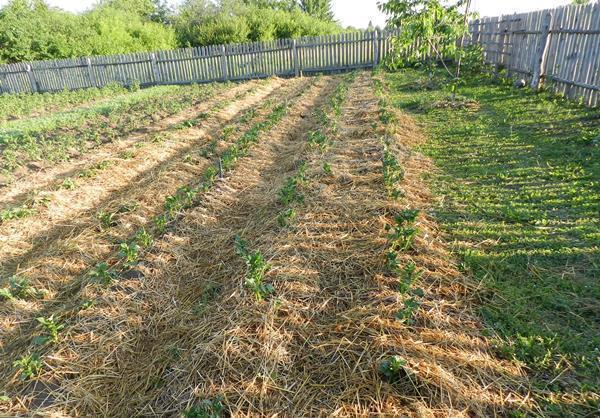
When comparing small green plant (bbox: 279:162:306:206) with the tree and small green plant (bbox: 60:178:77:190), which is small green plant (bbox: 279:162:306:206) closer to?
small green plant (bbox: 60:178:77:190)

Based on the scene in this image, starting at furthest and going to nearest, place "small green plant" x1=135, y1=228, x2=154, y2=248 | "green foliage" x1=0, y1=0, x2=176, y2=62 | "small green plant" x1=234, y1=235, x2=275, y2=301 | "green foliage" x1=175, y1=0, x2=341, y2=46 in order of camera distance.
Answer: "green foliage" x1=175, y1=0, x2=341, y2=46 < "green foliage" x1=0, y1=0, x2=176, y2=62 < "small green plant" x1=135, y1=228, x2=154, y2=248 < "small green plant" x1=234, y1=235, x2=275, y2=301

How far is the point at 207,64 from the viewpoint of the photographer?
65.2 feet

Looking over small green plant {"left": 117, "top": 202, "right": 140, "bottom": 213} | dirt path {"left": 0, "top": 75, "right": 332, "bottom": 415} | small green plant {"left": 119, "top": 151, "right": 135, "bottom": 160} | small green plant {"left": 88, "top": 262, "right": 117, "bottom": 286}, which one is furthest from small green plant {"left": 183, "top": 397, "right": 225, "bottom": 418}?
small green plant {"left": 119, "top": 151, "right": 135, "bottom": 160}

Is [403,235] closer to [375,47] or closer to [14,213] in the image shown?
[14,213]

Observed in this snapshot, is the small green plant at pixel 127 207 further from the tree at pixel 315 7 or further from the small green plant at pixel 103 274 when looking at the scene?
the tree at pixel 315 7

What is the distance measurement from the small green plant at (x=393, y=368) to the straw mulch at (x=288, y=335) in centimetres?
4

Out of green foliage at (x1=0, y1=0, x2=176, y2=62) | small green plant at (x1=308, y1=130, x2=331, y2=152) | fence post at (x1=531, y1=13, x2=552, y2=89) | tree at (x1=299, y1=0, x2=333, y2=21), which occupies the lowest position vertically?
small green plant at (x1=308, y1=130, x2=331, y2=152)

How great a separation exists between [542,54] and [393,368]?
420 inches

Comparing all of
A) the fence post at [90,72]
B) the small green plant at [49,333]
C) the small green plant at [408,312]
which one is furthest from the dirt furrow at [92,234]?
the fence post at [90,72]

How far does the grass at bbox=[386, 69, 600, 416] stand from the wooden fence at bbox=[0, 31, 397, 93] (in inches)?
482

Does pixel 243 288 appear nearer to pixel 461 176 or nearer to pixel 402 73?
pixel 461 176

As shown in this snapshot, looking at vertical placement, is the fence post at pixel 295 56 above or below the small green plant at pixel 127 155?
above

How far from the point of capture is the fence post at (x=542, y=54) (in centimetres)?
967

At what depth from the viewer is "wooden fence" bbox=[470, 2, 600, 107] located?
26.4 feet
